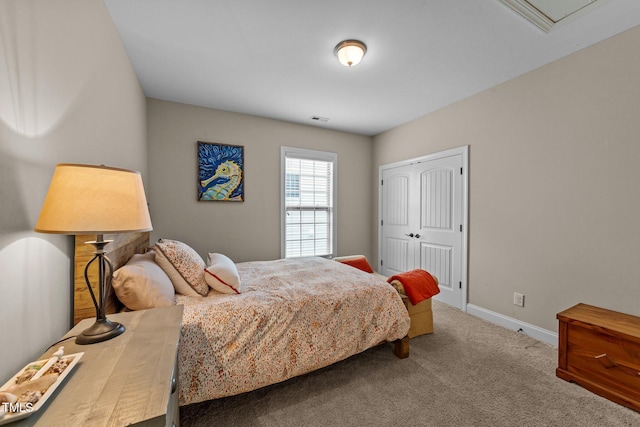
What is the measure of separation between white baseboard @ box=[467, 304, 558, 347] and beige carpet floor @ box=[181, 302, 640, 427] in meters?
0.13

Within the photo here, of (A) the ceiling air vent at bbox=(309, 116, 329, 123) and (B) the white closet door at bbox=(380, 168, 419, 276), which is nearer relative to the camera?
(A) the ceiling air vent at bbox=(309, 116, 329, 123)

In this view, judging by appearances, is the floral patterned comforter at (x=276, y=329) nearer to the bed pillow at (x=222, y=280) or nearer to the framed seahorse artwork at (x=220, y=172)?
the bed pillow at (x=222, y=280)

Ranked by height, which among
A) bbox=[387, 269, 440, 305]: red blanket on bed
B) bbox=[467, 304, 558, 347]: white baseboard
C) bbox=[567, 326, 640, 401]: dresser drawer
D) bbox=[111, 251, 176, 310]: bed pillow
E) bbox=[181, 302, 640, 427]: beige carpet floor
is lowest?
bbox=[181, 302, 640, 427]: beige carpet floor

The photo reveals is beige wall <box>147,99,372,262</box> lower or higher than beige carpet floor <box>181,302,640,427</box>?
higher

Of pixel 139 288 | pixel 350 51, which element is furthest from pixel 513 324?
pixel 139 288

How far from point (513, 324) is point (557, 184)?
148 cm

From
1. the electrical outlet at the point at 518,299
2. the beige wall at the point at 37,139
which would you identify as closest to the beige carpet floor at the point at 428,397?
the electrical outlet at the point at 518,299

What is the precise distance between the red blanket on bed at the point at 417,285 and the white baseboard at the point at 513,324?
96 centimetres

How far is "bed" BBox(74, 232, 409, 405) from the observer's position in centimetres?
149

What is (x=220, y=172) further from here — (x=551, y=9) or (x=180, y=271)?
(x=551, y=9)

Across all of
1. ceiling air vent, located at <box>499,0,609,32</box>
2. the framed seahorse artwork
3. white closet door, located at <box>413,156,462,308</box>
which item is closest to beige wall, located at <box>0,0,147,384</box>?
the framed seahorse artwork

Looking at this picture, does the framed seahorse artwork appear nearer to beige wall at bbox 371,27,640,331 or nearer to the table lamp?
the table lamp

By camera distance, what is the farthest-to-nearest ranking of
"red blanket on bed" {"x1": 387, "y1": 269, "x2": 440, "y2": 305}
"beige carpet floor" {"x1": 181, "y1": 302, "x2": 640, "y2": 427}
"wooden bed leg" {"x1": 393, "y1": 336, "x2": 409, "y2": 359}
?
"red blanket on bed" {"x1": 387, "y1": 269, "x2": 440, "y2": 305} → "wooden bed leg" {"x1": 393, "y1": 336, "x2": 409, "y2": 359} → "beige carpet floor" {"x1": 181, "y1": 302, "x2": 640, "y2": 427}

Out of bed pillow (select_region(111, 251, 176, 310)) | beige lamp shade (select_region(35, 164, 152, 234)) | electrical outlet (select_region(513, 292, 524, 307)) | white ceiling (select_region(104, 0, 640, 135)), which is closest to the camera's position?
beige lamp shade (select_region(35, 164, 152, 234))
